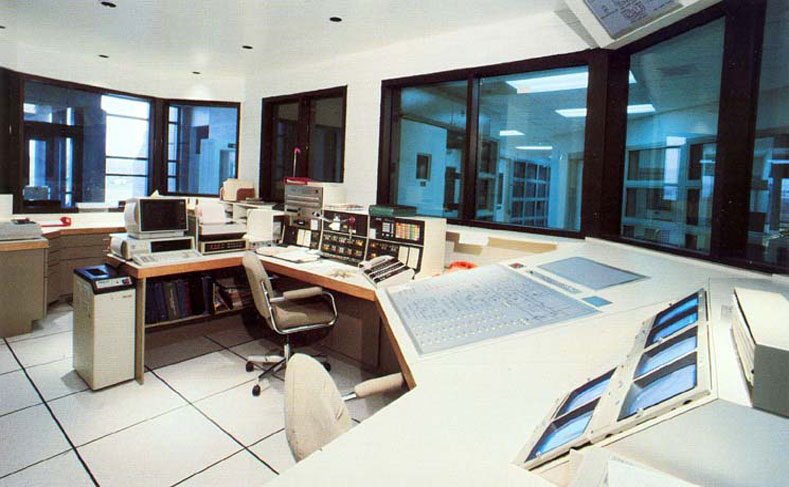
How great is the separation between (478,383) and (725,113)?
2.06 meters

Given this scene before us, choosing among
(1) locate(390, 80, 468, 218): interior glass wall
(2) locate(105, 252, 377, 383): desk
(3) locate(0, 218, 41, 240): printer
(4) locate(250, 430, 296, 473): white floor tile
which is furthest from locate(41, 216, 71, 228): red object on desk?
(4) locate(250, 430, 296, 473): white floor tile

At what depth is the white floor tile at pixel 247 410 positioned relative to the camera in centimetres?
250

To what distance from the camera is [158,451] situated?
228cm

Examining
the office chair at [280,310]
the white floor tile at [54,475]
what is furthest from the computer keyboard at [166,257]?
the white floor tile at [54,475]

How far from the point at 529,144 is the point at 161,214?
306 cm

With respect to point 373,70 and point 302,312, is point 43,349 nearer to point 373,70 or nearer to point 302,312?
point 302,312

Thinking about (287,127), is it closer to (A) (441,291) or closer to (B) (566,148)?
(B) (566,148)

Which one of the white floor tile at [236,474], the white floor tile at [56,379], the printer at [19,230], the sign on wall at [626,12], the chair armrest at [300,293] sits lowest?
the white floor tile at [236,474]

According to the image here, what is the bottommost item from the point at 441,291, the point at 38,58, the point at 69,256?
the point at 69,256

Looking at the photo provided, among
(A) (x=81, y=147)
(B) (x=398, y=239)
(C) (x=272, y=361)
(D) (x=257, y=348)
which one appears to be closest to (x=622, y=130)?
(B) (x=398, y=239)

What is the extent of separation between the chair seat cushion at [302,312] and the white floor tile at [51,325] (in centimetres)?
229

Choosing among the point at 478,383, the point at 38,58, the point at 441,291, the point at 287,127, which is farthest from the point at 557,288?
the point at 38,58

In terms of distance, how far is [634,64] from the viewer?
303 cm

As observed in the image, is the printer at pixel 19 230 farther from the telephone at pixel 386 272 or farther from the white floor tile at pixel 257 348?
the telephone at pixel 386 272
